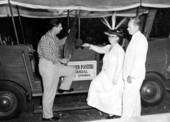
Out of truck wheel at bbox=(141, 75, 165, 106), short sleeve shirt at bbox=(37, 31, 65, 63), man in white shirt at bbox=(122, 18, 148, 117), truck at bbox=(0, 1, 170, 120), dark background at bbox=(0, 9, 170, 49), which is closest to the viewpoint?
man in white shirt at bbox=(122, 18, 148, 117)

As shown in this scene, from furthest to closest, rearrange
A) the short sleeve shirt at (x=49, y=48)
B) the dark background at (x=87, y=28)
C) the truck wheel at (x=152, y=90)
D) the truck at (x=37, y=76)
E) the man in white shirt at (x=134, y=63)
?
the dark background at (x=87, y=28)
the truck wheel at (x=152, y=90)
the truck at (x=37, y=76)
the short sleeve shirt at (x=49, y=48)
the man in white shirt at (x=134, y=63)

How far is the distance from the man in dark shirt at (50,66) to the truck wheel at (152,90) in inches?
70.2

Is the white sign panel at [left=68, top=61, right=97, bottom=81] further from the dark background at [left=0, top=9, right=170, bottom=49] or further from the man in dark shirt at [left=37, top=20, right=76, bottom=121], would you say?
the dark background at [left=0, top=9, right=170, bottom=49]

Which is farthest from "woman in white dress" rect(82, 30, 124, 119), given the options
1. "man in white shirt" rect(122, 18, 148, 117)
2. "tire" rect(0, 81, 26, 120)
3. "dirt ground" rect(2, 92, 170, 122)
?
"tire" rect(0, 81, 26, 120)

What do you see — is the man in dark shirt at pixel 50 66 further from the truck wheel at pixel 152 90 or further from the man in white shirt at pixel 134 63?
the truck wheel at pixel 152 90

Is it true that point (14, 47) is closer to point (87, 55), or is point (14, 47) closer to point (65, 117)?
point (87, 55)

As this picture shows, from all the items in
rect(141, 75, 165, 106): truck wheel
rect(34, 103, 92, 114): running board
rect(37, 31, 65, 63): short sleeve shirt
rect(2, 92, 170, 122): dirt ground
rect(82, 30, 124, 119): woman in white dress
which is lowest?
rect(2, 92, 170, 122): dirt ground

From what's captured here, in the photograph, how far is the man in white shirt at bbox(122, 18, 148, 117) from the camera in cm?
423

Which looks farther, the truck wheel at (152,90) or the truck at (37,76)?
the truck wheel at (152,90)

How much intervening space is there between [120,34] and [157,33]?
3863 mm

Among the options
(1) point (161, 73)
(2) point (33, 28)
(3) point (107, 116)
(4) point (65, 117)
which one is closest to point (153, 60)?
(1) point (161, 73)

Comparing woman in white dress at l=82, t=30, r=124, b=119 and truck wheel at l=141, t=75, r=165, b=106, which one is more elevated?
woman in white dress at l=82, t=30, r=124, b=119

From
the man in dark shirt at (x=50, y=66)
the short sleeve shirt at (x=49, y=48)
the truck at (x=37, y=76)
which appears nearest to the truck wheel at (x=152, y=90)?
the truck at (x=37, y=76)

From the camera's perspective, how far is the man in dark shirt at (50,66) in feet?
15.4
